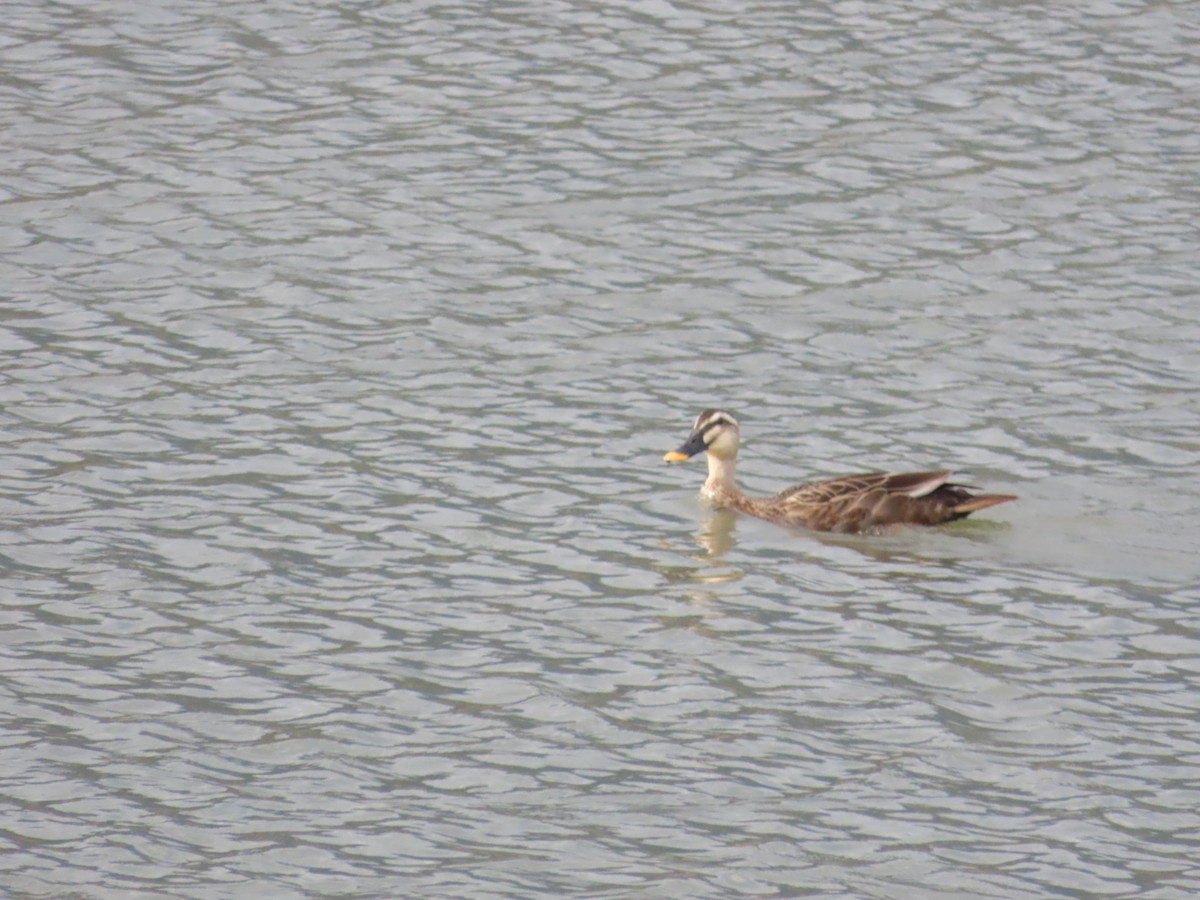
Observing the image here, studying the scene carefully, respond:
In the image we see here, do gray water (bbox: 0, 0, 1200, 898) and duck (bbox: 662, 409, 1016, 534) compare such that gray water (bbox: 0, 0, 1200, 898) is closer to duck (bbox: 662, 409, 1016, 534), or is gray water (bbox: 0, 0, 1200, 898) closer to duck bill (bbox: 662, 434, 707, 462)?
duck (bbox: 662, 409, 1016, 534)

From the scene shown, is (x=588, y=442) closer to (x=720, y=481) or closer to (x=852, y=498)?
(x=720, y=481)

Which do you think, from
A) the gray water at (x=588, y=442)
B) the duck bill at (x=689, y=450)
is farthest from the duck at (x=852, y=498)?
the gray water at (x=588, y=442)

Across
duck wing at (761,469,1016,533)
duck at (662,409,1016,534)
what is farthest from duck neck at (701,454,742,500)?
duck wing at (761,469,1016,533)

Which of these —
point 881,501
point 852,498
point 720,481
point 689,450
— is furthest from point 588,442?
point 881,501

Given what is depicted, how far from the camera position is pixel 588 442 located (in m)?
17.6

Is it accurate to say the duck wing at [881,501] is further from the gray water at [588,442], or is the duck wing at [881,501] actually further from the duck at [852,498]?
the gray water at [588,442]

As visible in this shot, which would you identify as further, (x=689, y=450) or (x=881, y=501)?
(x=689, y=450)

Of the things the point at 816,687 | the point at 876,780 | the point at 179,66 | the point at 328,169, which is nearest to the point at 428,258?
the point at 328,169

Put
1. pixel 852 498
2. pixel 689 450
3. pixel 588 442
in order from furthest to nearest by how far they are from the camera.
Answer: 1. pixel 588 442
2. pixel 689 450
3. pixel 852 498

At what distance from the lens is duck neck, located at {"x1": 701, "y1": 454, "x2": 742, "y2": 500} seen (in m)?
17.0

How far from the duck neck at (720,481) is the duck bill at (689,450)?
128 millimetres

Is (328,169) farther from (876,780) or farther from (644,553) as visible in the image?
(876,780)

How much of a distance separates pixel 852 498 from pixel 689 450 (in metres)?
1.55

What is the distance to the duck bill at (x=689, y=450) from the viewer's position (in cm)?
1695
